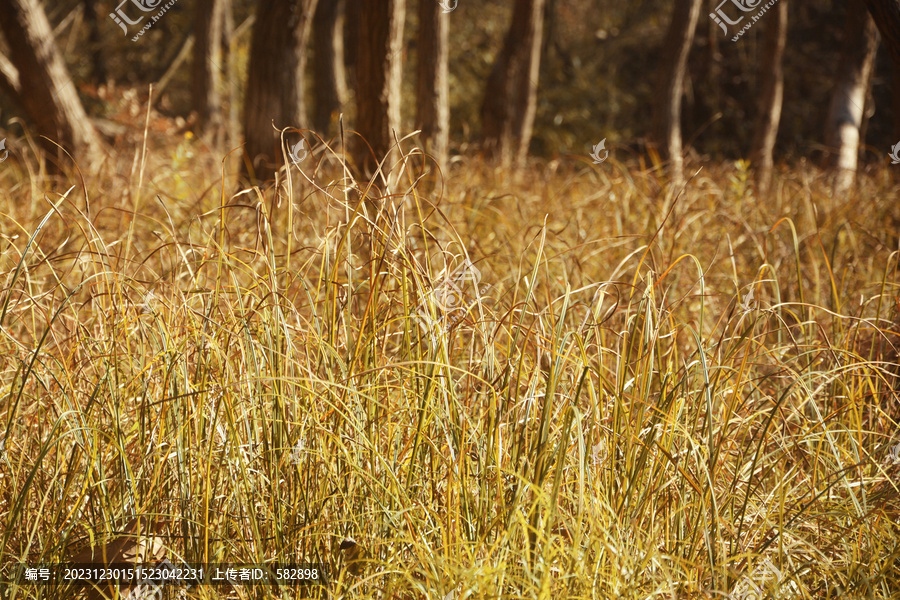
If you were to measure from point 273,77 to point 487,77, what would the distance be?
4.87 meters

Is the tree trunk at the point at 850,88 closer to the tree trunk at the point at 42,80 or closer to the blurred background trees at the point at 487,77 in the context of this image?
the blurred background trees at the point at 487,77

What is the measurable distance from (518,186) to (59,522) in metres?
3.81

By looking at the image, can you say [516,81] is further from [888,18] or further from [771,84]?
[888,18]

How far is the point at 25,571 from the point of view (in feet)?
4.24

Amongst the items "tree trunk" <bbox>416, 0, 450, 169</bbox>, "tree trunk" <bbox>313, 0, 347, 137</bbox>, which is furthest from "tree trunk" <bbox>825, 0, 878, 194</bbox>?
"tree trunk" <bbox>313, 0, 347, 137</bbox>

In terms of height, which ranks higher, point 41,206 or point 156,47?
point 156,47

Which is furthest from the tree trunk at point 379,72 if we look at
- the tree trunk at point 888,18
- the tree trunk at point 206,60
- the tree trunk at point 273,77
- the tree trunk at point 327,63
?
the tree trunk at point 206,60

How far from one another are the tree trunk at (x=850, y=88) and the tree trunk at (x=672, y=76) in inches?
54.4

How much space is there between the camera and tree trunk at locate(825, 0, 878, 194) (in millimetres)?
6223

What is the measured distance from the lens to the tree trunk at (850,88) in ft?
20.4

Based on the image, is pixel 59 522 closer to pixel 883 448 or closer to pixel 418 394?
pixel 418 394

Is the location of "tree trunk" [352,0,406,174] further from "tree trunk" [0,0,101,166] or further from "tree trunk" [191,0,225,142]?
"tree trunk" [191,0,225,142]

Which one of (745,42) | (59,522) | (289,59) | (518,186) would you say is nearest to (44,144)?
(289,59)
